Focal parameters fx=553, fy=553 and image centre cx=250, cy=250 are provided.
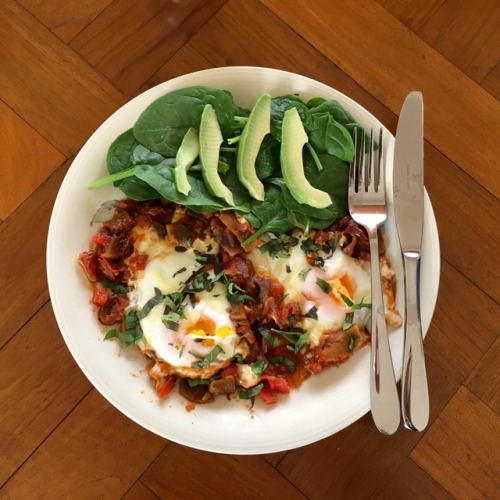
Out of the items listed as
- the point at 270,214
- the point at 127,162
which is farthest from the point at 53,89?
the point at 270,214

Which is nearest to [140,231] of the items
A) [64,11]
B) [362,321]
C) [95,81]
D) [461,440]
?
[95,81]

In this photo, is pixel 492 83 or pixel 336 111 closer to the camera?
pixel 336 111

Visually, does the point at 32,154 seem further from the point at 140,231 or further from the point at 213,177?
the point at 213,177

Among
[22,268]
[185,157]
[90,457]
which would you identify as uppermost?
[185,157]

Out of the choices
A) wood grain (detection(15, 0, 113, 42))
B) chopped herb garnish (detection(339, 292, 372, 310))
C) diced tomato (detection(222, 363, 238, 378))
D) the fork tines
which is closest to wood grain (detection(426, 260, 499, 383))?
chopped herb garnish (detection(339, 292, 372, 310))

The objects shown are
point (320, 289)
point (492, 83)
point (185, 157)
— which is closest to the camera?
point (185, 157)

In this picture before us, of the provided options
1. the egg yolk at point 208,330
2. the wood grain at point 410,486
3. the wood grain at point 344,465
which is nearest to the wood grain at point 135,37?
the egg yolk at point 208,330

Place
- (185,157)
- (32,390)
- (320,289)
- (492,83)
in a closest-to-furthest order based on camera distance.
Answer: (185,157)
(320,289)
(32,390)
(492,83)

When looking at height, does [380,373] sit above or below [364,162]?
below

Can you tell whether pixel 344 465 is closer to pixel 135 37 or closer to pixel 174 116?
pixel 174 116
